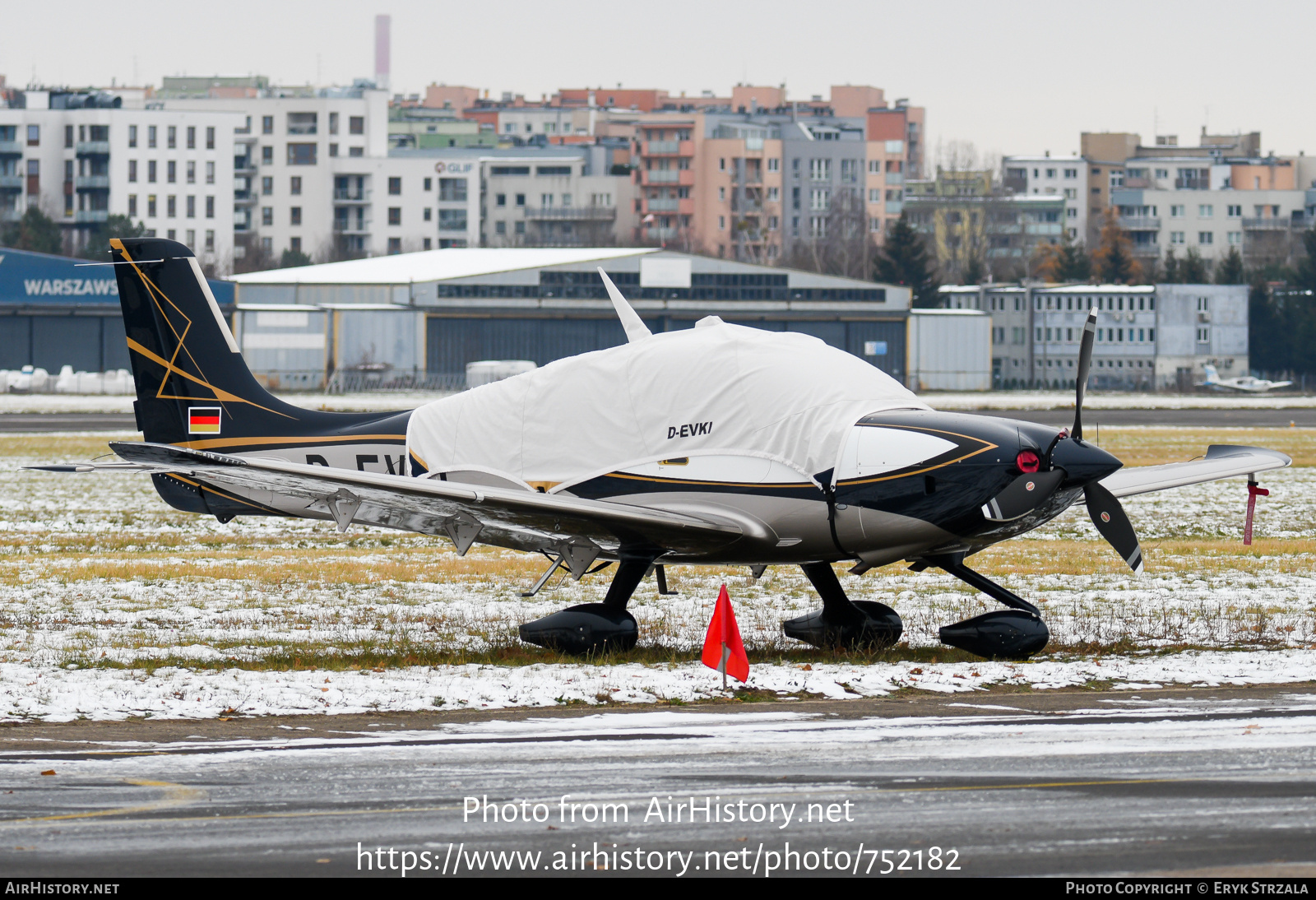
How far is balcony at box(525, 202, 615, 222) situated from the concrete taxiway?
17356cm

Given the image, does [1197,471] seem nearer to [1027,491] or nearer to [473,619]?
[1027,491]

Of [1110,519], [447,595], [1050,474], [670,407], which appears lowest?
[447,595]

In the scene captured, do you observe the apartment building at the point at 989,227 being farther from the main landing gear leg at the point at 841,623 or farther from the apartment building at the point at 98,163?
the main landing gear leg at the point at 841,623

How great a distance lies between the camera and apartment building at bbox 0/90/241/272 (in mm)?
151875

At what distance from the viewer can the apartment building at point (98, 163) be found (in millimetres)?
151875

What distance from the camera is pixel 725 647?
12.9 meters

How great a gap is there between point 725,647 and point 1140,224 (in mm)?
194163

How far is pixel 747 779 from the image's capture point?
944cm

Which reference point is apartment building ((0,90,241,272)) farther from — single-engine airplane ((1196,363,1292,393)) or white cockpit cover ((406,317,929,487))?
white cockpit cover ((406,317,929,487))

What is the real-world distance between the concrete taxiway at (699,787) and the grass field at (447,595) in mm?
2691

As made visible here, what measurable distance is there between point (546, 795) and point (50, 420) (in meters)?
53.4

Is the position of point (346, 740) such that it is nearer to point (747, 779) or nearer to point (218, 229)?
point (747, 779)

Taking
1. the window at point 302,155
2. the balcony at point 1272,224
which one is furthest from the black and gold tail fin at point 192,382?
the balcony at point 1272,224

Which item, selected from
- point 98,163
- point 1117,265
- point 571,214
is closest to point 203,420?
point 1117,265
